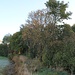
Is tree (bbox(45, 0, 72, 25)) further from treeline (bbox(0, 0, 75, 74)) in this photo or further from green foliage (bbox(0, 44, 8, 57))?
green foliage (bbox(0, 44, 8, 57))

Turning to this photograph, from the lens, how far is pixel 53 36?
17859 mm

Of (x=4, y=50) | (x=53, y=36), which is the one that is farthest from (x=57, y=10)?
(x=4, y=50)

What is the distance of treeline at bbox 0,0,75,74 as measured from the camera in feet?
43.0

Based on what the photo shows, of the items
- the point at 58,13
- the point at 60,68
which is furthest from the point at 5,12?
the point at 60,68

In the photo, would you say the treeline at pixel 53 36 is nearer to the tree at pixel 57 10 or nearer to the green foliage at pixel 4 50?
the tree at pixel 57 10

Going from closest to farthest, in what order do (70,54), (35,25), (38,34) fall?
(70,54) → (38,34) → (35,25)

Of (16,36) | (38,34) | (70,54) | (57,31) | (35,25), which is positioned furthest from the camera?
(16,36)

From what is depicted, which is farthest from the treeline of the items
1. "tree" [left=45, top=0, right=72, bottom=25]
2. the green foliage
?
the green foliage

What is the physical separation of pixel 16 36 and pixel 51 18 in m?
9.71

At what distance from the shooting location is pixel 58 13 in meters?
19.0

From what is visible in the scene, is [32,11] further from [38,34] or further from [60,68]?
[60,68]

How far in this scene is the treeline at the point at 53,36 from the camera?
43.0 feet

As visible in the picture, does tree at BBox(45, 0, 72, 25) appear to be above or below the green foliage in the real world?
above

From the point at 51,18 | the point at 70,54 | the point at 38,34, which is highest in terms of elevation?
the point at 51,18
